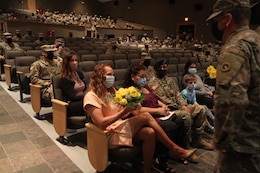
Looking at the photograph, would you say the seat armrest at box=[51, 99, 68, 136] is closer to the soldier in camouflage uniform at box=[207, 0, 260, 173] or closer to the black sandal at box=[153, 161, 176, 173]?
the black sandal at box=[153, 161, 176, 173]

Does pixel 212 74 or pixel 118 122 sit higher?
pixel 212 74

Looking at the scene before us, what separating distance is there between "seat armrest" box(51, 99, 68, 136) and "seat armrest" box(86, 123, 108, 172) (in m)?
0.66

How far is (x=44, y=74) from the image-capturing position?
3627mm

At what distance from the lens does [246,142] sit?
1.05 metres

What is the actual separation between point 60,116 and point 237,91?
2.14 metres

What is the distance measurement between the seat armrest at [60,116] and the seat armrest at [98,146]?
0.66 m

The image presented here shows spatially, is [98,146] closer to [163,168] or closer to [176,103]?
[163,168]

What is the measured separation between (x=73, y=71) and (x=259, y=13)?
221 centimetres

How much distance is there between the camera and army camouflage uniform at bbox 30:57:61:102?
10.9 ft

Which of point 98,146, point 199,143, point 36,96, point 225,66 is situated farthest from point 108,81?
point 36,96

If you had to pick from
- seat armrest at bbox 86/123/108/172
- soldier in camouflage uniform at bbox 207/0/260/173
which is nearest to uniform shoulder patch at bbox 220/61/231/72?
soldier in camouflage uniform at bbox 207/0/260/173

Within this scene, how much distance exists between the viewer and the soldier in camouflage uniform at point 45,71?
3346mm

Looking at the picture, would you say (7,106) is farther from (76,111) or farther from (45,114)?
(76,111)

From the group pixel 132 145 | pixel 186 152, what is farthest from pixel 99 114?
pixel 186 152
